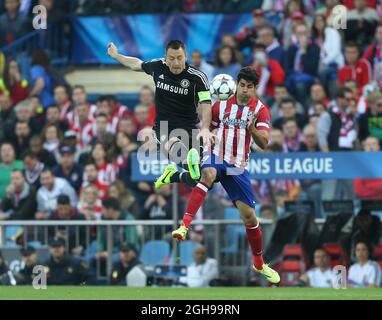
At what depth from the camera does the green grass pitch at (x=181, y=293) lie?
15133mm

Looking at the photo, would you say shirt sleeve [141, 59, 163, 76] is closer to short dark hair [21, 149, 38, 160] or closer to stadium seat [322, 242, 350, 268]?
stadium seat [322, 242, 350, 268]

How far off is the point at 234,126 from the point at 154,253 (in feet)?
13.9

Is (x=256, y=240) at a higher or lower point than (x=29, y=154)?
lower

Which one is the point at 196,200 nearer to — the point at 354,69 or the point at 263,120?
the point at 263,120

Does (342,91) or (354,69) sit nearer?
(342,91)

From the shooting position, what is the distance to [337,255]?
18.8 m

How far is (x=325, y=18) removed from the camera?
2316 cm

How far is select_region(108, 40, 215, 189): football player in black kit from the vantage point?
53.1 feet

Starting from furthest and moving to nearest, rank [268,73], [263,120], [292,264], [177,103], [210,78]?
[210,78] < [268,73] < [292,264] < [177,103] < [263,120]

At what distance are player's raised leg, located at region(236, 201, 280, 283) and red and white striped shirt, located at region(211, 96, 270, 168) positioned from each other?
54 centimetres

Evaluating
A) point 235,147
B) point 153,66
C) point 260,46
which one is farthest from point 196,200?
point 260,46
